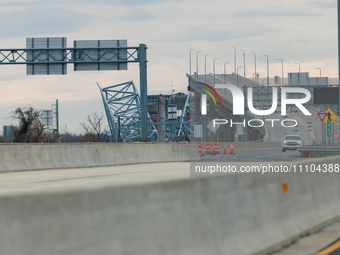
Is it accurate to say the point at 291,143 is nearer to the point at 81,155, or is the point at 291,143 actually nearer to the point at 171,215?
the point at 81,155

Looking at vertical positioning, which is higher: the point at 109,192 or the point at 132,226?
the point at 109,192

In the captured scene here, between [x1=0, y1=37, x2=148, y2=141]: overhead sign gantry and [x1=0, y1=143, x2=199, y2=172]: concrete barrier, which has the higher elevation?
[x1=0, y1=37, x2=148, y2=141]: overhead sign gantry

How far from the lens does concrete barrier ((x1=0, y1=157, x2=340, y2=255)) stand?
4.50 metres

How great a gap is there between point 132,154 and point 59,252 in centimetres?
2118

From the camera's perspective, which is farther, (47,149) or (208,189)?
(47,149)

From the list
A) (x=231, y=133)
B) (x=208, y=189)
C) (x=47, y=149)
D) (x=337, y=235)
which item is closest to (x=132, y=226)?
(x=208, y=189)

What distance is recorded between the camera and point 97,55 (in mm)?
40344

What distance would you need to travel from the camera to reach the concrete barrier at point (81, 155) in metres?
20.1

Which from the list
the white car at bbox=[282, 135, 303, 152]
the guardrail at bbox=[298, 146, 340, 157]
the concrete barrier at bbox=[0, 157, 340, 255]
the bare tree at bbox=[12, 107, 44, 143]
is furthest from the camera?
the bare tree at bbox=[12, 107, 44, 143]

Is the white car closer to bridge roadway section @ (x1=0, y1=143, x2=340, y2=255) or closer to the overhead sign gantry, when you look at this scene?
the overhead sign gantry

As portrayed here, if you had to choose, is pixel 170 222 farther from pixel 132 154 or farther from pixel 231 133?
pixel 231 133

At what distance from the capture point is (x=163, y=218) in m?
5.80

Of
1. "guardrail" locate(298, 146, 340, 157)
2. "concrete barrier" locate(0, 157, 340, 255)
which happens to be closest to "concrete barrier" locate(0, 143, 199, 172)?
"guardrail" locate(298, 146, 340, 157)

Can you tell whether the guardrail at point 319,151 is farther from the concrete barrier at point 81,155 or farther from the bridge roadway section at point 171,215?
the bridge roadway section at point 171,215
